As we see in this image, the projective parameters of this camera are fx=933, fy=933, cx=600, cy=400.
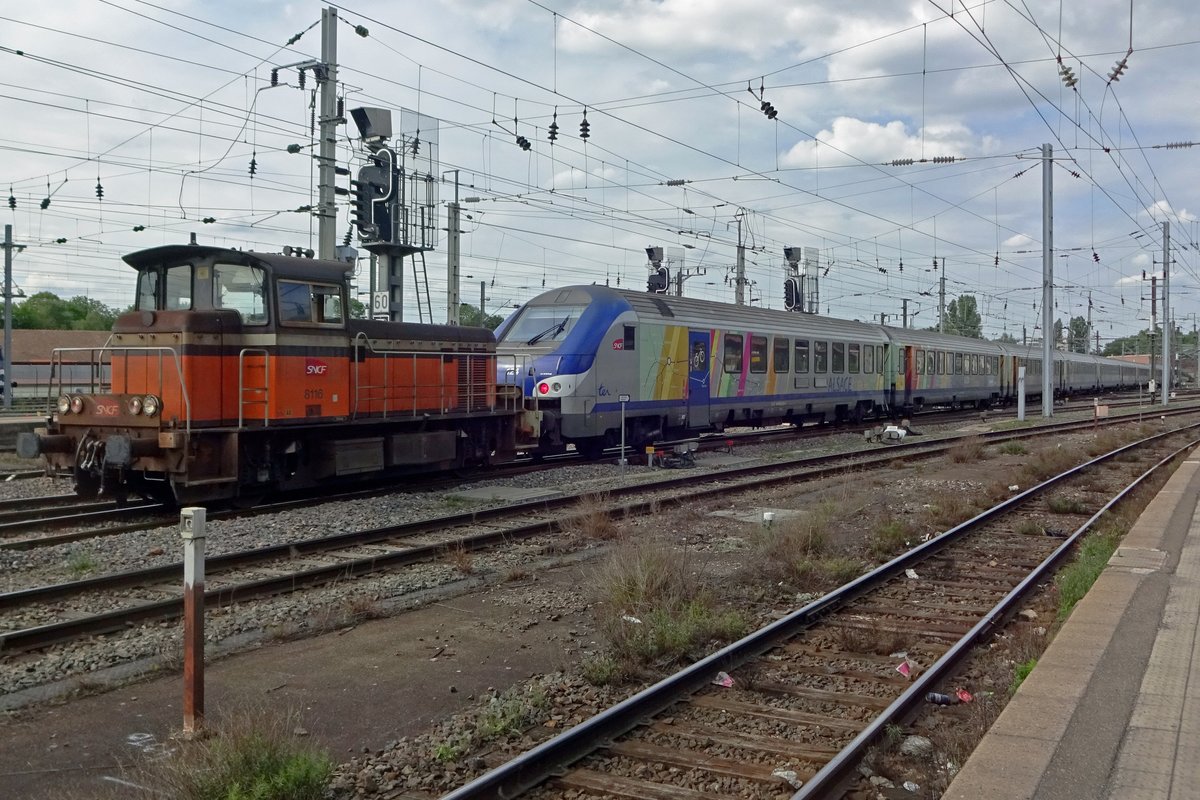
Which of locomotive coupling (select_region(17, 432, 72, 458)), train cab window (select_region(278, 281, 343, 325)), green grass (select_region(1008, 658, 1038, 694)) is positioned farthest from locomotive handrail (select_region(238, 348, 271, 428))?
green grass (select_region(1008, 658, 1038, 694))

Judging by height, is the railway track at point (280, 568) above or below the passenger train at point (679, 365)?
below

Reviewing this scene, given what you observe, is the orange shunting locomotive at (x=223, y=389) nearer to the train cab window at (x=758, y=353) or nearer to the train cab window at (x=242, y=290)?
the train cab window at (x=242, y=290)

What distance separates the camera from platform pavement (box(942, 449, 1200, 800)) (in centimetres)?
410

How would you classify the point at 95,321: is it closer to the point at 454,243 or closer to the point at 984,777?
the point at 454,243

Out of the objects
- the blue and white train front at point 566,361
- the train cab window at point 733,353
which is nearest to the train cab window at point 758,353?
the train cab window at point 733,353

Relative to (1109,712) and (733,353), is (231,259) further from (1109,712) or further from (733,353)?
(733,353)

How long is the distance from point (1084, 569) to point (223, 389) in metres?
10.3

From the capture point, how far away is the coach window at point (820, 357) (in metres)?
27.0

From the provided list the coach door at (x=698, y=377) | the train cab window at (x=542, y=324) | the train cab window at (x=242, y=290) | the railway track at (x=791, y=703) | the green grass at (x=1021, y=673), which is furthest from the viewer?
the coach door at (x=698, y=377)

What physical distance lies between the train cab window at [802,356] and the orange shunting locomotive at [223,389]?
A: 14.7m

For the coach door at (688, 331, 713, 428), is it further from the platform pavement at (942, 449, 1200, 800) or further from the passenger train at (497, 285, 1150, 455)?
the platform pavement at (942, 449, 1200, 800)

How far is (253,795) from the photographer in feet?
13.4

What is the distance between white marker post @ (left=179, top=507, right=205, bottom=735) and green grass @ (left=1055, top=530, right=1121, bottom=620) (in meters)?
6.44

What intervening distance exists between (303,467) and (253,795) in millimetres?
9635
